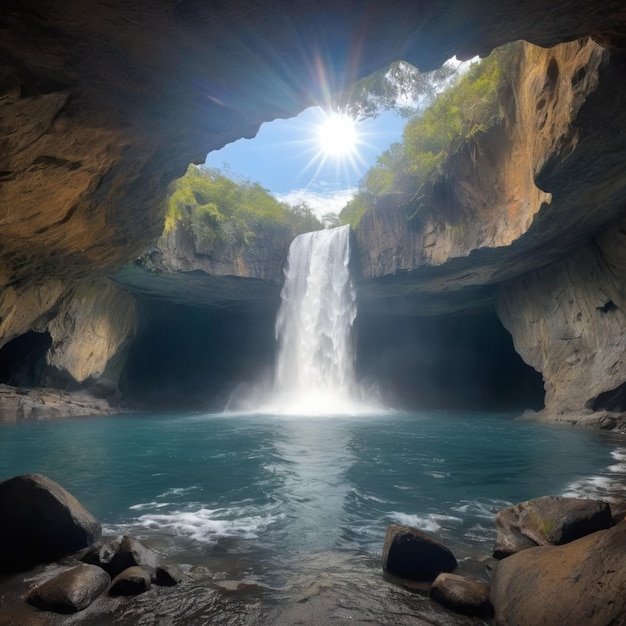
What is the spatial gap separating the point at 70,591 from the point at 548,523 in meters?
3.72

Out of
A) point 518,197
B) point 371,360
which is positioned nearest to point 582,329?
point 518,197

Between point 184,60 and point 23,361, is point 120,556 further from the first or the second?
point 23,361

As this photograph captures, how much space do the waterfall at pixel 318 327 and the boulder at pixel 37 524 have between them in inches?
698

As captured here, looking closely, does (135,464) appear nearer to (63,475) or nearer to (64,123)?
(63,475)

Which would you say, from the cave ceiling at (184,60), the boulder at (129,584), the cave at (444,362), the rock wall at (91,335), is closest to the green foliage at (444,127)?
the cave ceiling at (184,60)

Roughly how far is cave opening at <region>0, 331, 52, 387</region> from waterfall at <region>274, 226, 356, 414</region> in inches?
411

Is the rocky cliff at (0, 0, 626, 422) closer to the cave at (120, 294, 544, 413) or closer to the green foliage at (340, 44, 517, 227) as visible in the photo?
the green foliage at (340, 44, 517, 227)

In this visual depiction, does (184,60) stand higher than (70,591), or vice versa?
(184,60)

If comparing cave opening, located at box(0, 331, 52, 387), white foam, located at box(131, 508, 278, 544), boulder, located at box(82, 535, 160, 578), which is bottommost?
white foam, located at box(131, 508, 278, 544)

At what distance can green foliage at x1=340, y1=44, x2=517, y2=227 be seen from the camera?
1359 centimetres

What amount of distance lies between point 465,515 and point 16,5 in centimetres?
689

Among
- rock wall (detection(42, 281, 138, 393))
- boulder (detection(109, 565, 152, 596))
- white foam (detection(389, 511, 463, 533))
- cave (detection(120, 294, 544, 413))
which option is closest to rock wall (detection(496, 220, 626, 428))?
cave (detection(120, 294, 544, 413))

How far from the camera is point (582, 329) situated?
15.6 metres

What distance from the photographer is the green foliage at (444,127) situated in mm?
13594
